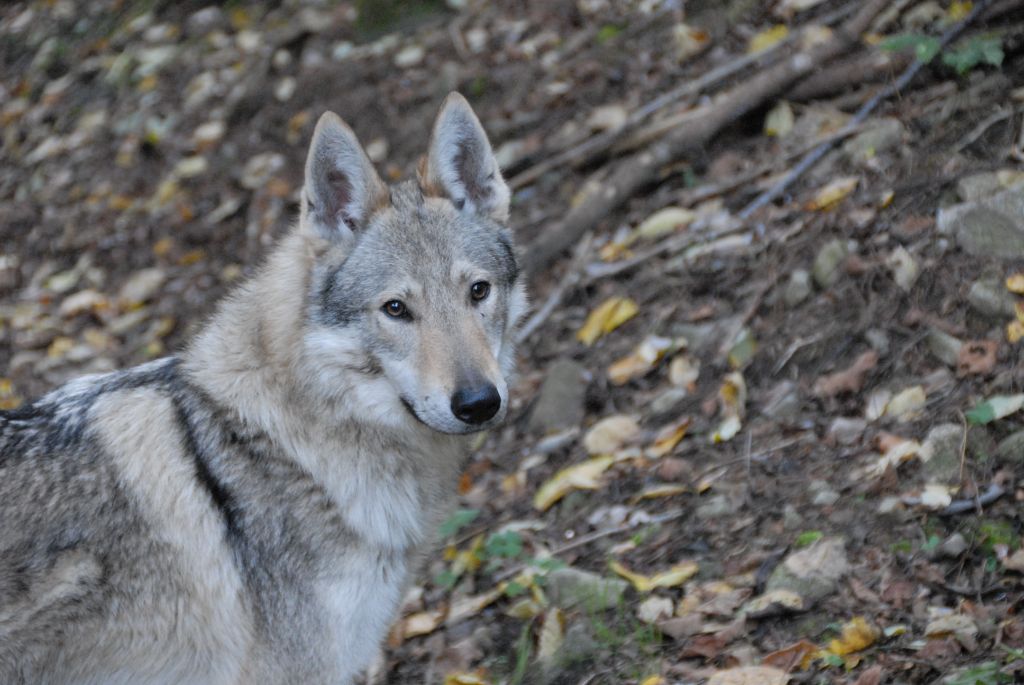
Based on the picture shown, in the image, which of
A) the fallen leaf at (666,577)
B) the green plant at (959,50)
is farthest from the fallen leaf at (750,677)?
the green plant at (959,50)

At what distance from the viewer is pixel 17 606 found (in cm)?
331

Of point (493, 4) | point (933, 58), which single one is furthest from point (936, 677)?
point (493, 4)

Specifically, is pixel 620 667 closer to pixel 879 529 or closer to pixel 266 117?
pixel 879 529

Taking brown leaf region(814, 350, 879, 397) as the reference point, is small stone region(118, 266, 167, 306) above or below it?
below

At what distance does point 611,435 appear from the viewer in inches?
208

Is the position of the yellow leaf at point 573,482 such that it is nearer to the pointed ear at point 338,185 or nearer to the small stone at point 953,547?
the small stone at point 953,547

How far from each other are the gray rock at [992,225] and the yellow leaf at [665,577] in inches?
77.3

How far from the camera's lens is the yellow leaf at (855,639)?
142 inches

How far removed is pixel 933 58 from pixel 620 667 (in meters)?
3.83

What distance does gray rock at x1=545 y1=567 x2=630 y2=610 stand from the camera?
4.29 m

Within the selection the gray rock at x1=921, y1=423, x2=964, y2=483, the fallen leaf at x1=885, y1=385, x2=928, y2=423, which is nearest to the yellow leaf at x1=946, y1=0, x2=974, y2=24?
the fallen leaf at x1=885, y1=385, x2=928, y2=423

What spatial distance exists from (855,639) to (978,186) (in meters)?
2.44

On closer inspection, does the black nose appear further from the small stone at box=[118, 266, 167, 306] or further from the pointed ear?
the small stone at box=[118, 266, 167, 306]

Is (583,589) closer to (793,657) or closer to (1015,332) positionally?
(793,657)
